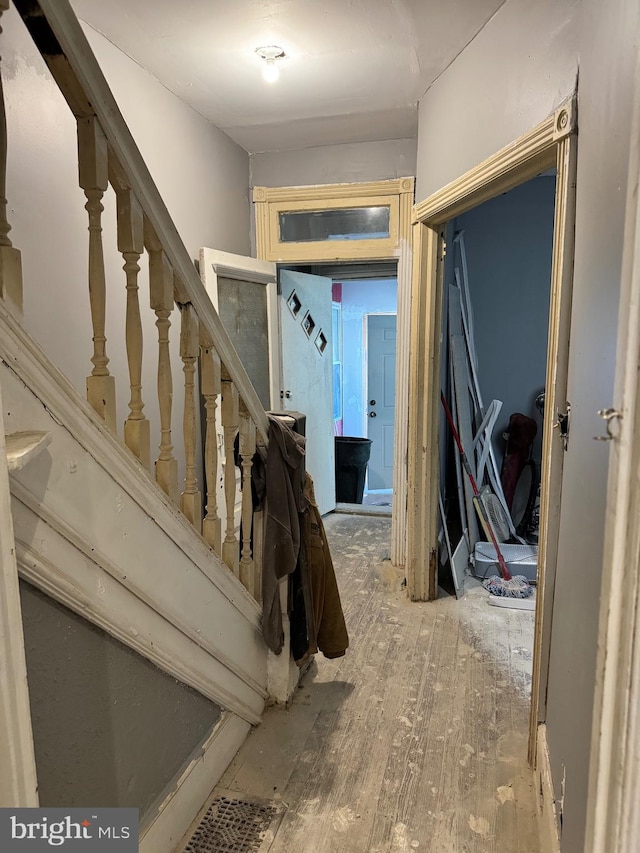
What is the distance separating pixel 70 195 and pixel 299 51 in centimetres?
116

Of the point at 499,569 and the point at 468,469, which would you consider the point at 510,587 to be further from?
the point at 468,469

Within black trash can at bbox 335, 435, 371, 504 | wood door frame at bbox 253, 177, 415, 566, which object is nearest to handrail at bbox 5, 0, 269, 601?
wood door frame at bbox 253, 177, 415, 566

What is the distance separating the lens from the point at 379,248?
11.6 ft

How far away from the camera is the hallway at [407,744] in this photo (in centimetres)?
168

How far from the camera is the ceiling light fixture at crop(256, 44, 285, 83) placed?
7.75 ft

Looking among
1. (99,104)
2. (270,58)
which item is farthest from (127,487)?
(270,58)

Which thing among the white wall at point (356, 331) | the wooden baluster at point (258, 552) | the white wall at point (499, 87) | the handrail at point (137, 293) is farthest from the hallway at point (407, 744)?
the white wall at point (356, 331)

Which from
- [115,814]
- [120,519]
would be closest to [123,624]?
[120,519]

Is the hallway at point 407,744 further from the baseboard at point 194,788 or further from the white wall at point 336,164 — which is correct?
the white wall at point 336,164

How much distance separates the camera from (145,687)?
1.46m

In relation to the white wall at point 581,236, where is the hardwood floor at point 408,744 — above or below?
below

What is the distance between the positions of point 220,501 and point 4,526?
2248mm

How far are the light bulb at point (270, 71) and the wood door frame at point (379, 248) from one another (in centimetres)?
101

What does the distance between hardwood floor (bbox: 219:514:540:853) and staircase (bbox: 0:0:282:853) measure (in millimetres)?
232
